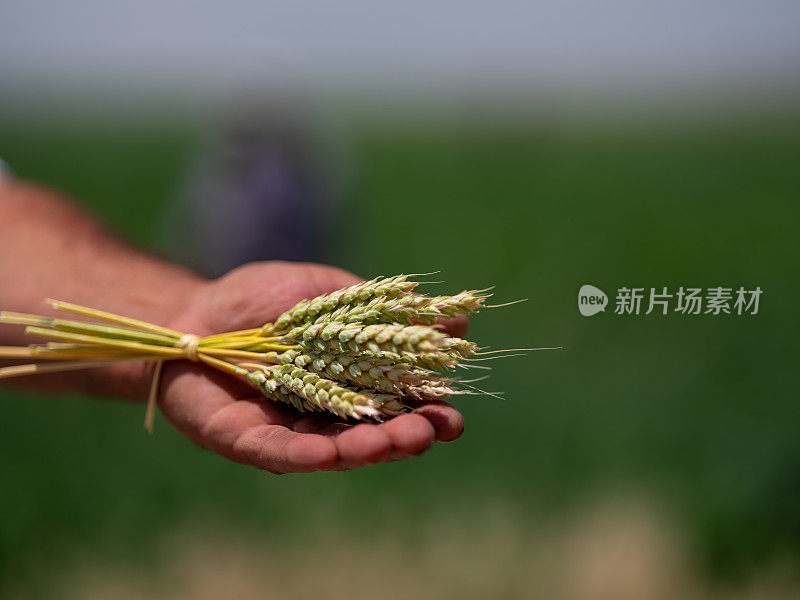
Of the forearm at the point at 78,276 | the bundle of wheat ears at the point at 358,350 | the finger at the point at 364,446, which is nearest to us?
the finger at the point at 364,446

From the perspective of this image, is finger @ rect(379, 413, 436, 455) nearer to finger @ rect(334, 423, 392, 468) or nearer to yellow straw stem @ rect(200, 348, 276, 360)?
finger @ rect(334, 423, 392, 468)

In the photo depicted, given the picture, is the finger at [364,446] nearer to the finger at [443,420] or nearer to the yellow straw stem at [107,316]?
the finger at [443,420]

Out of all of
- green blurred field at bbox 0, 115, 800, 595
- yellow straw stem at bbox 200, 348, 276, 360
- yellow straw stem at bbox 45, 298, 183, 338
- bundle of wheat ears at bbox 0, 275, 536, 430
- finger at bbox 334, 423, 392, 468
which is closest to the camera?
finger at bbox 334, 423, 392, 468

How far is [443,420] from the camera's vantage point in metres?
1.97

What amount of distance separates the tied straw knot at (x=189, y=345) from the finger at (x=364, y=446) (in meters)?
0.80

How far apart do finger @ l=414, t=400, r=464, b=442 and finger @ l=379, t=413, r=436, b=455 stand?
127 millimetres

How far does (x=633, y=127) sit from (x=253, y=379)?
22465 millimetres

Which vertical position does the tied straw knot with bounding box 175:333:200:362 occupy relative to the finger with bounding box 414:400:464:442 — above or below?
above

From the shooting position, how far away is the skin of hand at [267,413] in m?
1.82

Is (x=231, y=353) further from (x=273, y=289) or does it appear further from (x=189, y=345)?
(x=273, y=289)

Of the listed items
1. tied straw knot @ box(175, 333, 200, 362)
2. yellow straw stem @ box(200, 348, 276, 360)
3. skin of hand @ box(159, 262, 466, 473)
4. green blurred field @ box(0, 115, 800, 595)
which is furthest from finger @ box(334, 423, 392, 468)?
green blurred field @ box(0, 115, 800, 595)

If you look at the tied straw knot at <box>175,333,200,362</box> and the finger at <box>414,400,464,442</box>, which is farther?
the tied straw knot at <box>175,333,200,362</box>

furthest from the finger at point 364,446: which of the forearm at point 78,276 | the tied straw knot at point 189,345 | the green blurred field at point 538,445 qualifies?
the green blurred field at point 538,445

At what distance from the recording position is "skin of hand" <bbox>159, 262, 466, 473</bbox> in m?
1.82
